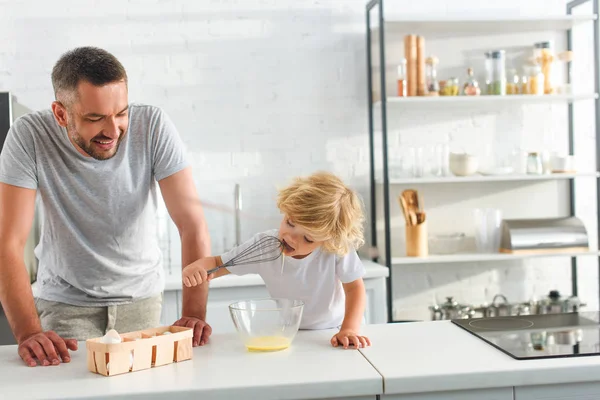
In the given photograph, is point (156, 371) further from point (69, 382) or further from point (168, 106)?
point (168, 106)

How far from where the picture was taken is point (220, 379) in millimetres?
1450

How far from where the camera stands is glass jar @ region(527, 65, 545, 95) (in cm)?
354

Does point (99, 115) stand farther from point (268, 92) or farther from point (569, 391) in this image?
point (268, 92)

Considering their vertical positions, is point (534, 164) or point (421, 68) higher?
point (421, 68)

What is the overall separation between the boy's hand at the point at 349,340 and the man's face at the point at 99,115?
773 mm

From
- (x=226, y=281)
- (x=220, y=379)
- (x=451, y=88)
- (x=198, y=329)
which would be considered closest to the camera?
(x=220, y=379)

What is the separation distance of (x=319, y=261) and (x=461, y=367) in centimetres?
63

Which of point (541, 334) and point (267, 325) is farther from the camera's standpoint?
point (541, 334)

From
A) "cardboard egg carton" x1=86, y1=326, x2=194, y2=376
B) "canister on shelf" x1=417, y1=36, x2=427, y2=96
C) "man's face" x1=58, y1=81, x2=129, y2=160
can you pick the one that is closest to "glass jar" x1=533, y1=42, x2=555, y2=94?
"canister on shelf" x1=417, y1=36, x2=427, y2=96

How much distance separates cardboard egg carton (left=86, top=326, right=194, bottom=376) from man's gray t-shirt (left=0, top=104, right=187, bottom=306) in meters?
0.50

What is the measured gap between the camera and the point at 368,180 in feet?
12.2

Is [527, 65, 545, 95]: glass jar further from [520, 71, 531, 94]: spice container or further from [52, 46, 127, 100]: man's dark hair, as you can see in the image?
[52, 46, 127, 100]: man's dark hair

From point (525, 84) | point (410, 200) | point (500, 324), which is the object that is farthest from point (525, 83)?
point (500, 324)

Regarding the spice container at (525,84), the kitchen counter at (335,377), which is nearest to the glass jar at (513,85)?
the spice container at (525,84)
